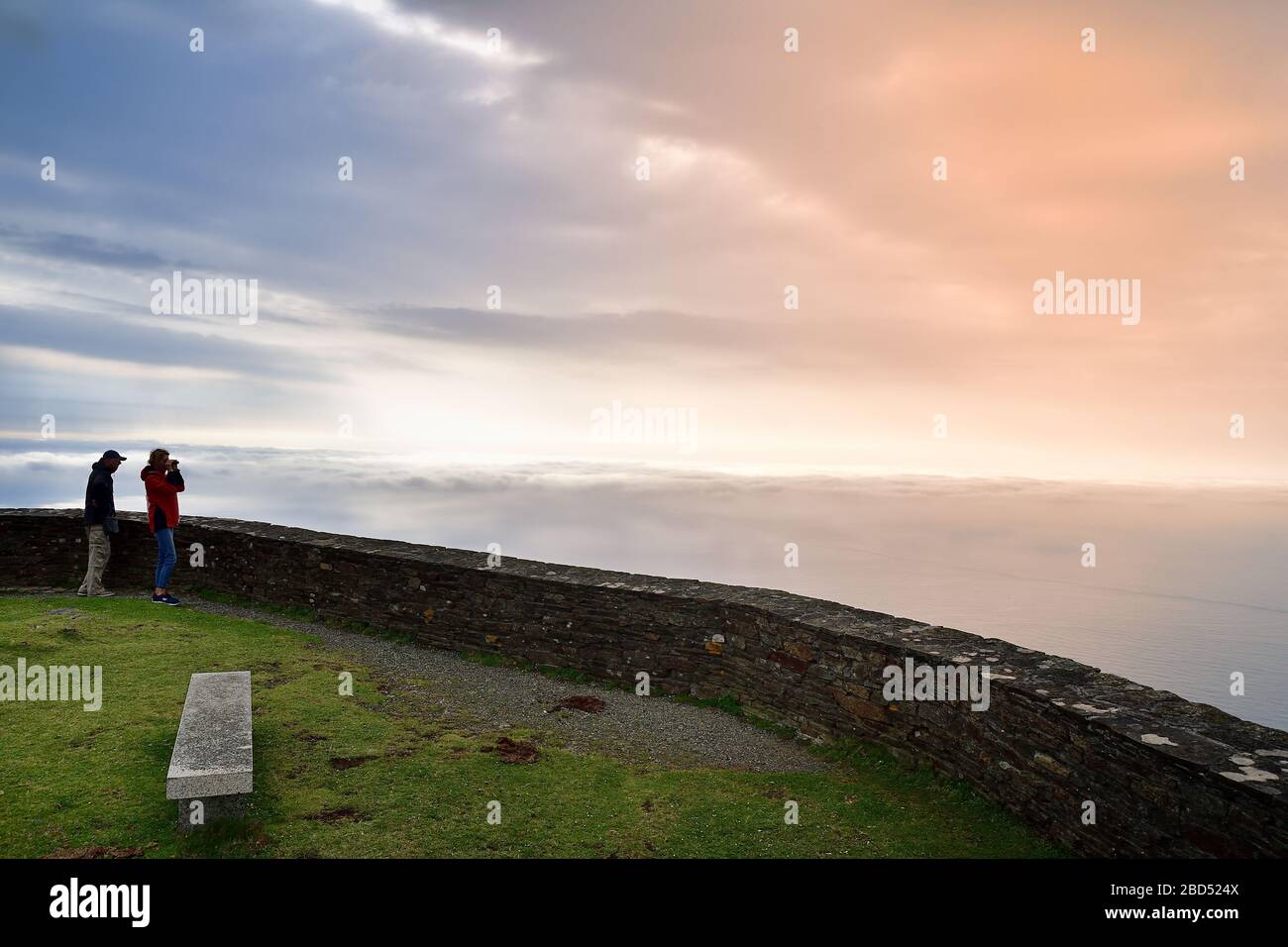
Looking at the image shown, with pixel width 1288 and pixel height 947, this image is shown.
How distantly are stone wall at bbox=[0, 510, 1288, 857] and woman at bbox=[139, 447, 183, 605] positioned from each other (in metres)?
0.88

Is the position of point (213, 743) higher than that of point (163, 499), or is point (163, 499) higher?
point (163, 499)

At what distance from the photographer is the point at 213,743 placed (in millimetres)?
6465

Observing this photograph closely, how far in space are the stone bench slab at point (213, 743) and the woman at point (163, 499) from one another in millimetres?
5342

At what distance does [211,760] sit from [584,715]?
404 cm

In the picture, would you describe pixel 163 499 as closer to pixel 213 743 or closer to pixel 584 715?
pixel 213 743

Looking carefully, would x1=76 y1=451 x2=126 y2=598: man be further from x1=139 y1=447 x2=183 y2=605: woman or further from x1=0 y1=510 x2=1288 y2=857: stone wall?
x1=139 y1=447 x2=183 y2=605: woman

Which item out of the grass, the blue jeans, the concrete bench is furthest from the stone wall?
the concrete bench

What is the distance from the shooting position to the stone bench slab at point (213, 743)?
19.0 ft

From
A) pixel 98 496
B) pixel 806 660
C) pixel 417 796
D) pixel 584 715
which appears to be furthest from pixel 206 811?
pixel 98 496

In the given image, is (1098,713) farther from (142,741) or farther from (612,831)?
(142,741)

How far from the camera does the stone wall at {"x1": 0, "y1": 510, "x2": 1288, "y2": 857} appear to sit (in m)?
4.81

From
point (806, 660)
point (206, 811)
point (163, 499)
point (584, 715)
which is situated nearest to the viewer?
point (206, 811)

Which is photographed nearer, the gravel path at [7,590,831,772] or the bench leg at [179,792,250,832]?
the bench leg at [179,792,250,832]

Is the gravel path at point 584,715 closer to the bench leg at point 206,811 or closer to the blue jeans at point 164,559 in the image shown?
the bench leg at point 206,811
